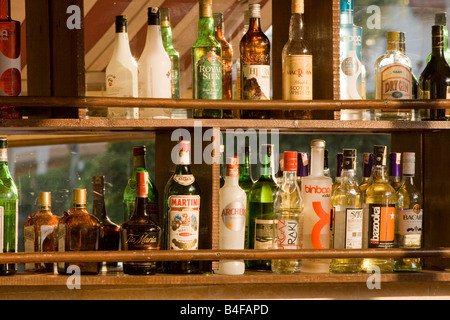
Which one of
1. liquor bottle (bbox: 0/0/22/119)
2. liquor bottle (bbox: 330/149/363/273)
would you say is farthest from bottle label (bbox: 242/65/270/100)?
liquor bottle (bbox: 0/0/22/119)

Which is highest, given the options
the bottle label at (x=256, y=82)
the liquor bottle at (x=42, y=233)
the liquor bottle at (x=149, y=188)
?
the bottle label at (x=256, y=82)

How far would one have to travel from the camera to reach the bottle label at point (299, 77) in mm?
1686

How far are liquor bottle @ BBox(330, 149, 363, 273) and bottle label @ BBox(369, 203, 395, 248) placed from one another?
0.10 feet

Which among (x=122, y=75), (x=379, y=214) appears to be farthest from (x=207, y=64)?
(x=379, y=214)

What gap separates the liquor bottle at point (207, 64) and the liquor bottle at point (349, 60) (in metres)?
0.34

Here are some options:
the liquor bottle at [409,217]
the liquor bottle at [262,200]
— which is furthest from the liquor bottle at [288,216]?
the liquor bottle at [409,217]

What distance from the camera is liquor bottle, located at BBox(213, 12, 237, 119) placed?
175cm

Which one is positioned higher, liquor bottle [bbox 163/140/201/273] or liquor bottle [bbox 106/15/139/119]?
liquor bottle [bbox 106/15/139/119]

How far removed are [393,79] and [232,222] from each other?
0.59 meters

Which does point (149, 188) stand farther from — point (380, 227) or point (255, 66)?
point (380, 227)

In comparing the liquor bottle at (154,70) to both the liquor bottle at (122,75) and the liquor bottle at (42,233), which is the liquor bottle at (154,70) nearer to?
the liquor bottle at (122,75)

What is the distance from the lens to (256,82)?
169 cm

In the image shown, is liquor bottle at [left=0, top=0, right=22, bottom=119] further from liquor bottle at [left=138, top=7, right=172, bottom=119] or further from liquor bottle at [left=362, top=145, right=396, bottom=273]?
liquor bottle at [left=362, top=145, right=396, bottom=273]
